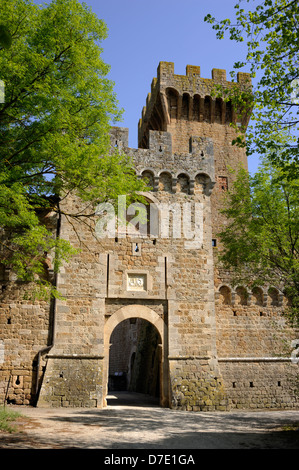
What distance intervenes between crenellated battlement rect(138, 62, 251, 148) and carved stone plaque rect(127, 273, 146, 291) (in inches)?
449

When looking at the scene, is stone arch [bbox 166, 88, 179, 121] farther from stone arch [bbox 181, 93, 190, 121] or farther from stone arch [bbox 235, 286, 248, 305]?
stone arch [bbox 235, 286, 248, 305]

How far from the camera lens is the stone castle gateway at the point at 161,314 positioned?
11.7 m

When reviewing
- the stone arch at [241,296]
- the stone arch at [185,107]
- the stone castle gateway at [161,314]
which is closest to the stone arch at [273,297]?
the stone castle gateway at [161,314]

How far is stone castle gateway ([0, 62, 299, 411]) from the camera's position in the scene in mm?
11742

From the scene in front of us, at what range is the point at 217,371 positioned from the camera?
12711mm

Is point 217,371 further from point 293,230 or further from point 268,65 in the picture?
point 268,65

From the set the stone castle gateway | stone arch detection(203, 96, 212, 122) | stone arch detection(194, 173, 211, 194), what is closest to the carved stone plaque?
the stone castle gateway

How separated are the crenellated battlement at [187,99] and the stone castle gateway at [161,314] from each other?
8.12m

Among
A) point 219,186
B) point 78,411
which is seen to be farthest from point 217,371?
point 219,186

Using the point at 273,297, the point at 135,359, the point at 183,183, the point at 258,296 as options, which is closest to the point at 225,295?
the point at 258,296

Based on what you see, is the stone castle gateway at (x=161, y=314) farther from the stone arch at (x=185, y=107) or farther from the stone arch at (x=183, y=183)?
the stone arch at (x=185, y=107)

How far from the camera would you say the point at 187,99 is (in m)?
22.4

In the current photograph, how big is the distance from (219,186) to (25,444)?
17.8 meters

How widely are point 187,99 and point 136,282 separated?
524 inches
